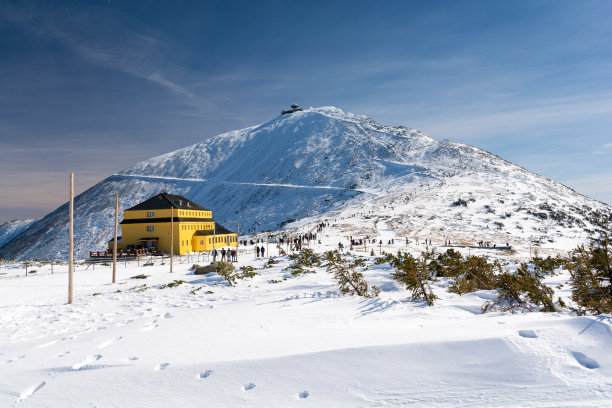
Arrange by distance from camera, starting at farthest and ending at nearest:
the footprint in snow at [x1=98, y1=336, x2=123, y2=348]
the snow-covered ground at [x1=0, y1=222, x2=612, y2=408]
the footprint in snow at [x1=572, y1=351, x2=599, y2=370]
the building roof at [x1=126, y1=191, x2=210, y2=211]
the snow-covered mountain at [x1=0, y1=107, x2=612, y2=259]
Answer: the snow-covered mountain at [x1=0, y1=107, x2=612, y2=259] → the building roof at [x1=126, y1=191, x2=210, y2=211] → the footprint in snow at [x1=98, y1=336, x2=123, y2=348] → the footprint in snow at [x1=572, y1=351, x2=599, y2=370] → the snow-covered ground at [x1=0, y1=222, x2=612, y2=408]

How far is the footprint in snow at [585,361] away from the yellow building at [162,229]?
41.2m

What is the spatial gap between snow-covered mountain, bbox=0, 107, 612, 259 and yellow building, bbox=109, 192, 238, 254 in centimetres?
2517

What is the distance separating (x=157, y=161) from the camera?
168 meters

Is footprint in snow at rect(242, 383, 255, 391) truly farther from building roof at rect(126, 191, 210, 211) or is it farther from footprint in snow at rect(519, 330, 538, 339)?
building roof at rect(126, 191, 210, 211)

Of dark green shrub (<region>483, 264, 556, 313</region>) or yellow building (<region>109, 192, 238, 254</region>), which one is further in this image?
yellow building (<region>109, 192, 238, 254</region>)

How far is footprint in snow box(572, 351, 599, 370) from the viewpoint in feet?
12.9

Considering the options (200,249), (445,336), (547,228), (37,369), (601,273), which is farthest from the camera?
(547,228)

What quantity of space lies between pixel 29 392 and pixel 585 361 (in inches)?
281

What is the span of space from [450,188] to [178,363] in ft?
293

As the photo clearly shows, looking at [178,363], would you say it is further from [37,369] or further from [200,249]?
[200,249]

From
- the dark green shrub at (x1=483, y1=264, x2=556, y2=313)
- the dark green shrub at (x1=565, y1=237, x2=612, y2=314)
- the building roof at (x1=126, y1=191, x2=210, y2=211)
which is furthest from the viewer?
the building roof at (x1=126, y1=191, x2=210, y2=211)

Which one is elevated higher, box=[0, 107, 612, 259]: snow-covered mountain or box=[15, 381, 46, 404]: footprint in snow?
box=[0, 107, 612, 259]: snow-covered mountain

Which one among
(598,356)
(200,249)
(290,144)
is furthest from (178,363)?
(290,144)

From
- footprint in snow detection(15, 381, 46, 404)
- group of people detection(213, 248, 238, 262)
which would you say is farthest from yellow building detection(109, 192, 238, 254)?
footprint in snow detection(15, 381, 46, 404)
